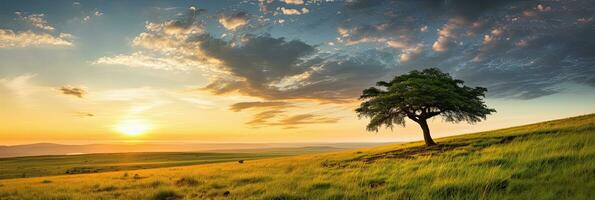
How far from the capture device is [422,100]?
36.2 meters

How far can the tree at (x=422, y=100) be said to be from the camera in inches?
1422

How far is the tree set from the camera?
3612 centimetres

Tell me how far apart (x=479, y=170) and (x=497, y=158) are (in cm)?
325

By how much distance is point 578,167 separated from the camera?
10.0m

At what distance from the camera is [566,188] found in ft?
27.1

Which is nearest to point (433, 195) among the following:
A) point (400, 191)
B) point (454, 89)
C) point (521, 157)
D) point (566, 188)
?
point (400, 191)

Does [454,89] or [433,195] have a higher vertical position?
[454,89]

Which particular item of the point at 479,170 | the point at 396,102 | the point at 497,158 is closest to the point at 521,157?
the point at 497,158

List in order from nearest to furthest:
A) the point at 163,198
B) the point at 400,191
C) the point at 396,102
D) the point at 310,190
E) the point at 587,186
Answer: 1. the point at 587,186
2. the point at 400,191
3. the point at 310,190
4. the point at 163,198
5. the point at 396,102

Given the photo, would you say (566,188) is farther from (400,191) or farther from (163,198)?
(163,198)

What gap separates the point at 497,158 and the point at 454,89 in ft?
85.0

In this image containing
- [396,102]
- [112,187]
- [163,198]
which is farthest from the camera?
[396,102]

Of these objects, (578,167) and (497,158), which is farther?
(497,158)

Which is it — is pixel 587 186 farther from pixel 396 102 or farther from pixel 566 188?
pixel 396 102
